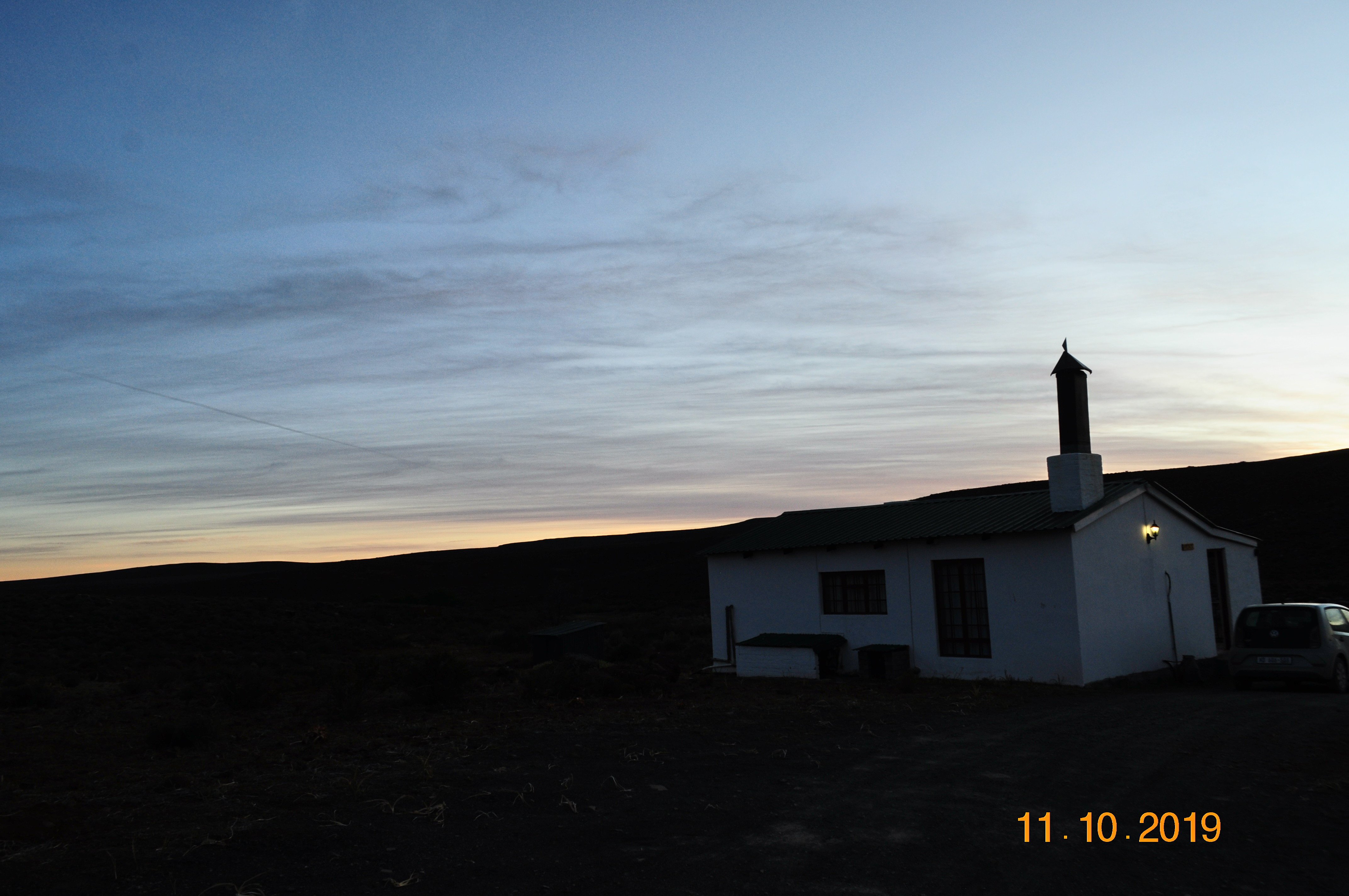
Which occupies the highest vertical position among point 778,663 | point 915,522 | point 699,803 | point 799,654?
point 915,522

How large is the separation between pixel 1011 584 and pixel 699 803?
11415 mm

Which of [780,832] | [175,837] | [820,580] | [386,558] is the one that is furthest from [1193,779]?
[386,558]

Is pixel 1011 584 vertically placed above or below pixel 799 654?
above

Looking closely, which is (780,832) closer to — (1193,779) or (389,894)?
(389,894)

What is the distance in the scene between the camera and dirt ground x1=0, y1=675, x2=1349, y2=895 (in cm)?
628

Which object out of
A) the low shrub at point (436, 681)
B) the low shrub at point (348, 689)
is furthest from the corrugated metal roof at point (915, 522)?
the low shrub at point (348, 689)

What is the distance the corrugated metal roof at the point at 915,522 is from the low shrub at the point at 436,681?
796cm

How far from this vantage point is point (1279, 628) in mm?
16203

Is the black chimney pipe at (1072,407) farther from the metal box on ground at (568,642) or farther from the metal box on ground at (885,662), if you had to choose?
the metal box on ground at (568,642)

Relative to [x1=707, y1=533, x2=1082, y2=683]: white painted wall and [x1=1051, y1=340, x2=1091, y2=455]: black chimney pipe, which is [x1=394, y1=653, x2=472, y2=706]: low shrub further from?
[x1=1051, y1=340, x2=1091, y2=455]: black chimney pipe

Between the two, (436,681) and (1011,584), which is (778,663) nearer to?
(1011,584)

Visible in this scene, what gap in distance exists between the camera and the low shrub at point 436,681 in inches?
650

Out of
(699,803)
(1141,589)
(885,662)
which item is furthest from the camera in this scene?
(885,662)

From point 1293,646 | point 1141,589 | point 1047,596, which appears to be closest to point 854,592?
point 1047,596
